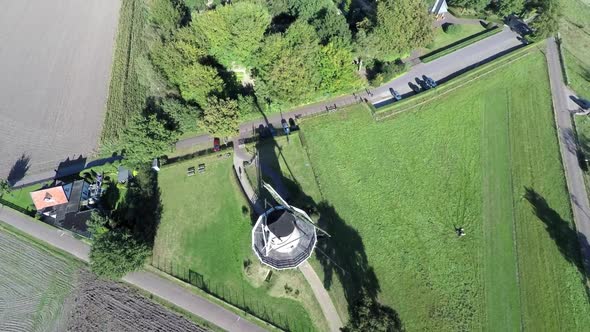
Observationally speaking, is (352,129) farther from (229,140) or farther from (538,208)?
(538,208)

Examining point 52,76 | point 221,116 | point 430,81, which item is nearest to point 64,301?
point 221,116

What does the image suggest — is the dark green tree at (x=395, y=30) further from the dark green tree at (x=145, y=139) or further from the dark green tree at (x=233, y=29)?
the dark green tree at (x=145, y=139)

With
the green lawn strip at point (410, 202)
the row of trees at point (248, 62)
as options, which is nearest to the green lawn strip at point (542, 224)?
the green lawn strip at point (410, 202)

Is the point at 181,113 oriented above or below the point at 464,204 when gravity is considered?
above

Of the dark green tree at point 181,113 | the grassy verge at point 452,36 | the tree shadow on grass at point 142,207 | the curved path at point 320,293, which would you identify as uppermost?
the grassy verge at point 452,36

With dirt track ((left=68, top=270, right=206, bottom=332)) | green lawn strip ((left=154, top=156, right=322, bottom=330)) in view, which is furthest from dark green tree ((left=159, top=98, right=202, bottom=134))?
dirt track ((left=68, top=270, right=206, bottom=332))

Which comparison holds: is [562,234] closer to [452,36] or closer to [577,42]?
[452,36]

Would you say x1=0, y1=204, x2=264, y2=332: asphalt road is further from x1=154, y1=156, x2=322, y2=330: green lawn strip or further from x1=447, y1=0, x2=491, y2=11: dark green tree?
x1=447, y1=0, x2=491, y2=11: dark green tree
